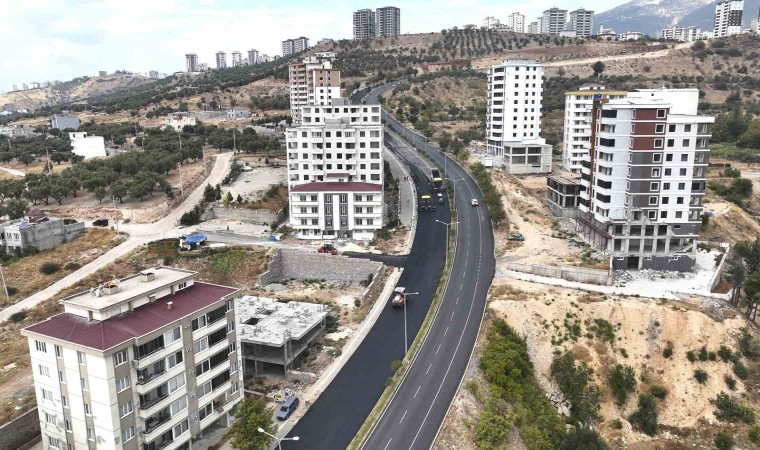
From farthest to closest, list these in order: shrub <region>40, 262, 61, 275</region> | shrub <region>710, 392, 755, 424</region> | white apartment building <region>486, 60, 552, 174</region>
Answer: white apartment building <region>486, 60, 552, 174</region> → shrub <region>40, 262, 61, 275</region> → shrub <region>710, 392, 755, 424</region>

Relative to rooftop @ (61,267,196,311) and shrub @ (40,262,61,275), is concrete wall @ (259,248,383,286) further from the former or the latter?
shrub @ (40,262,61,275)

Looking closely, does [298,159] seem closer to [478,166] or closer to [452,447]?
[478,166]

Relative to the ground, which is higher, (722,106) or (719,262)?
(722,106)

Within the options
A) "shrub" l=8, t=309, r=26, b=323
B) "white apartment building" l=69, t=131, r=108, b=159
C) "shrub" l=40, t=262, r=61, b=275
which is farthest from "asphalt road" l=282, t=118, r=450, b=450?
"white apartment building" l=69, t=131, r=108, b=159

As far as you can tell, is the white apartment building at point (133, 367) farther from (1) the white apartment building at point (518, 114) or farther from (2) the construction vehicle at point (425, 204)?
(1) the white apartment building at point (518, 114)

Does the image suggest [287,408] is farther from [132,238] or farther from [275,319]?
[132,238]

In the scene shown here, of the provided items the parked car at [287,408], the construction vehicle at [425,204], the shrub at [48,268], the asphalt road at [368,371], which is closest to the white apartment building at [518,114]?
the construction vehicle at [425,204]

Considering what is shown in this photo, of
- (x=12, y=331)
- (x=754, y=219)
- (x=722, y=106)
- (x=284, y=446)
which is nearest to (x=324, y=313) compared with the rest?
(x=284, y=446)
